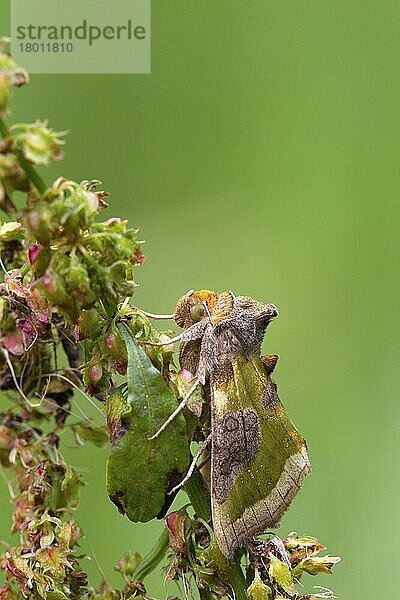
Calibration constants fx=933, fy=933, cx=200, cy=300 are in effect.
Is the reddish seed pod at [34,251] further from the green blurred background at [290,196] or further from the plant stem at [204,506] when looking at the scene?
the green blurred background at [290,196]

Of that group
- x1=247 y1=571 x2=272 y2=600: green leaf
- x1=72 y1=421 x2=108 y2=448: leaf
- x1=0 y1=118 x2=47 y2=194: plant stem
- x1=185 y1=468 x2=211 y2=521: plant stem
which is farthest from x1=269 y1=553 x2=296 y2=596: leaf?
x1=0 y1=118 x2=47 y2=194: plant stem

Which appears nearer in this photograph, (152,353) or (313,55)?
(152,353)

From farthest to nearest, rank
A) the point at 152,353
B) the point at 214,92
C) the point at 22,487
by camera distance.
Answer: the point at 214,92, the point at 22,487, the point at 152,353

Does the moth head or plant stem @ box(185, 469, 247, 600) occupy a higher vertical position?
the moth head

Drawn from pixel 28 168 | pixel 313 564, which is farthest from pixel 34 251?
pixel 313 564

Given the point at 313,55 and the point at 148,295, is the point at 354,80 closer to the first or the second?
the point at 313,55

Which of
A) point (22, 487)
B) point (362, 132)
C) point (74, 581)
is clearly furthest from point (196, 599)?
point (362, 132)

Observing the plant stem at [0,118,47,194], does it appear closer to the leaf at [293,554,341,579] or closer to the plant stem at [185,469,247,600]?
the plant stem at [185,469,247,600]
